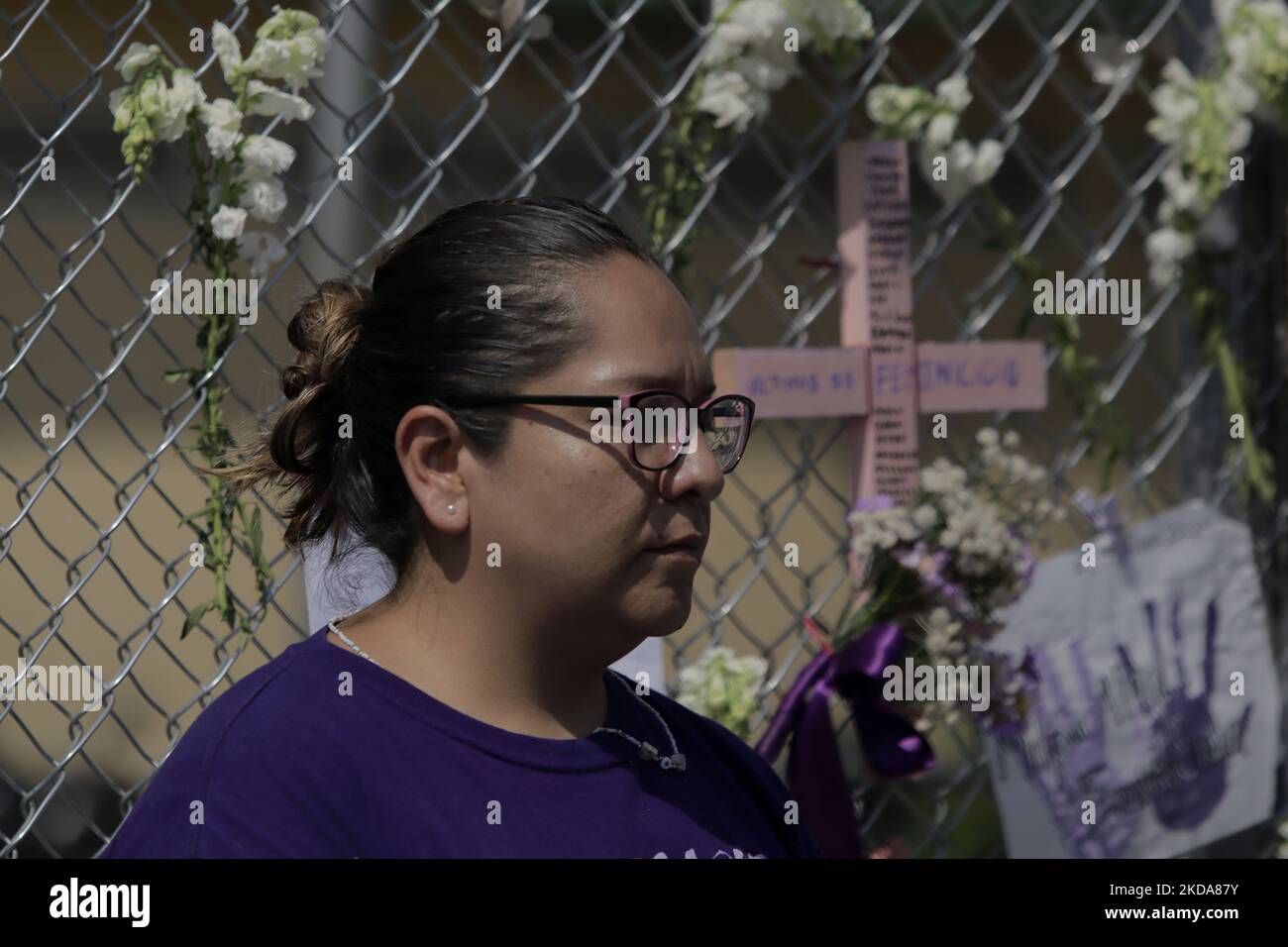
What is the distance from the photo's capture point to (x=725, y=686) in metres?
2.21

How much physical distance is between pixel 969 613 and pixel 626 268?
1.09 meters

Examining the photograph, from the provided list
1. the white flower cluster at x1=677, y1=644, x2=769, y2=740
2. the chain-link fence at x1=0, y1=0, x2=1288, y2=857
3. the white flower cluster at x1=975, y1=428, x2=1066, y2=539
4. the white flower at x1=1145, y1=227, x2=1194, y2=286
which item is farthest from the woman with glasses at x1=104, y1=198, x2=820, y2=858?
the white flower at x1=1145, y1=227, x2=1194, y2=286

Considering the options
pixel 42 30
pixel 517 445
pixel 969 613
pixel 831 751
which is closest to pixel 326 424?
pixel 517 445

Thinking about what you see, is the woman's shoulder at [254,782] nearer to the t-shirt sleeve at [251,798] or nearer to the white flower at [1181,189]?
the t-shirt sleeve at [251,798]

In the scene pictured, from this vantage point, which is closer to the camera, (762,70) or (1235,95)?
(762,70)

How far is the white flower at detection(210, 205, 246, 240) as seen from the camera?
1.92 metres

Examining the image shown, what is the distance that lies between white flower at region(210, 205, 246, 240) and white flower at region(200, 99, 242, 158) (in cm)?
8

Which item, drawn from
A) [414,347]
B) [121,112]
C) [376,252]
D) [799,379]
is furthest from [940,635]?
[121,112]

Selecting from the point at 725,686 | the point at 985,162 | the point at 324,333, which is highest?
the point at 985,162

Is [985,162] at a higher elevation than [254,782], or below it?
higher

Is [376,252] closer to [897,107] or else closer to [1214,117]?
[897,107]

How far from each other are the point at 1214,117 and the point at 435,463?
1742 millimetres

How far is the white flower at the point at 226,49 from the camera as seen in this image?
193 centimetres

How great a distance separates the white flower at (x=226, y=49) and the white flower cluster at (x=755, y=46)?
2.24 ft
